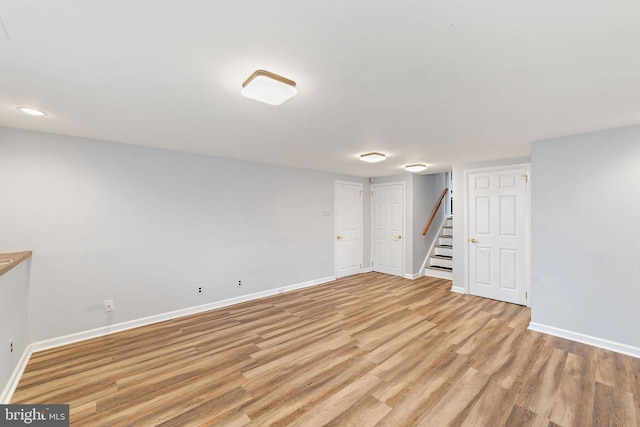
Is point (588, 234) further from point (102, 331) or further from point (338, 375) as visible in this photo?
point (102, 331)

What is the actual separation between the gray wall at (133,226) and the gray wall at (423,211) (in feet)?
9.15

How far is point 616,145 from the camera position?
2.77 metres

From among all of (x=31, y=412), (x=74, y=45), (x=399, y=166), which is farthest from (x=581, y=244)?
(x=31, y=412)

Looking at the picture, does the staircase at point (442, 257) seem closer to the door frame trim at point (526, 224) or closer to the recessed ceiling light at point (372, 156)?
the door frame trim at point (526, 224)

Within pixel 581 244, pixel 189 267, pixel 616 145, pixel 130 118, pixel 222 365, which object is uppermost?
pixel 130 118

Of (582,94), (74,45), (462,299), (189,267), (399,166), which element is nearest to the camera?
(74,45)

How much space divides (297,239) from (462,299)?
308 cm

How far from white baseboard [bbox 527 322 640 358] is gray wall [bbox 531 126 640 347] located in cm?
5

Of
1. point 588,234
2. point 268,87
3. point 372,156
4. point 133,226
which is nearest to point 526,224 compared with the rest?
point 588,234

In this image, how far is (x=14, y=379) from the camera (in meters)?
2.19

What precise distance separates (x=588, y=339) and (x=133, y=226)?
560cm

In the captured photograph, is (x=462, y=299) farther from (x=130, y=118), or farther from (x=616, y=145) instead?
(x=130, y=118)

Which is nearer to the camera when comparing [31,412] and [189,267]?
[31,412]

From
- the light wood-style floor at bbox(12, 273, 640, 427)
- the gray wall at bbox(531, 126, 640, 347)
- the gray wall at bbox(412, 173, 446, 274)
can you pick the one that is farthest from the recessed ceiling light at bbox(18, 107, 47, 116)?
the gray wall at bbox(412, 173, 446, 274)
